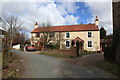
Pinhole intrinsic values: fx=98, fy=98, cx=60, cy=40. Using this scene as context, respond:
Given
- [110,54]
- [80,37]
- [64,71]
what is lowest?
[64,71]

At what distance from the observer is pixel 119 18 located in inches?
365

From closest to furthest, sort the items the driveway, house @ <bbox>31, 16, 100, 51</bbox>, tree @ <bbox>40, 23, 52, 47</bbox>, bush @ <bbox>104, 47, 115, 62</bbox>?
the driveway, bush @ <bbox>104, 47, 115, 62</bbox>, house @ <bbox>31, 16, 100, 51</bbox>, tree @ <bbox>40, 23, 52, 47</bbox>

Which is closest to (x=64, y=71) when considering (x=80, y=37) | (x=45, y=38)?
(x=45, y=38)

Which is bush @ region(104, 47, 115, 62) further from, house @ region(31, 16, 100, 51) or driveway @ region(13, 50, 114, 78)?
house @ region(31, 16, 100, 51)

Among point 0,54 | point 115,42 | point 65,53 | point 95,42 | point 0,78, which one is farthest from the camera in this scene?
point 95,42

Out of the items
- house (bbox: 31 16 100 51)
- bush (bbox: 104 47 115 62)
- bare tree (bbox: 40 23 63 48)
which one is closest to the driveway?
bush (bbox: 104 47 115 62)

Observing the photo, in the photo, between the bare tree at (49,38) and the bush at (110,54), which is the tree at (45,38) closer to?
the bare tree at (49,38)

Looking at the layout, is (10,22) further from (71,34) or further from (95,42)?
(95,42)

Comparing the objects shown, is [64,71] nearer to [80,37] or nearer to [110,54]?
[110,54]

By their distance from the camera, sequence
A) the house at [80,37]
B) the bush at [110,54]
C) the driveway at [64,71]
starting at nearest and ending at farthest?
1. the driveway at [64,71]
2. the bush at [110,54]
3. the house at [80,37]

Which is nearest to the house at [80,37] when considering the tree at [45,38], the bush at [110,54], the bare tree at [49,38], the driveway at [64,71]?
the bare tree at [49,38]

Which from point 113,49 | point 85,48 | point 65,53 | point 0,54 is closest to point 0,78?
point 0,54

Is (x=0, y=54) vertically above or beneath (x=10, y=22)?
beneath

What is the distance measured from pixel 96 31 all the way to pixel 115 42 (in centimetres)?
1789
